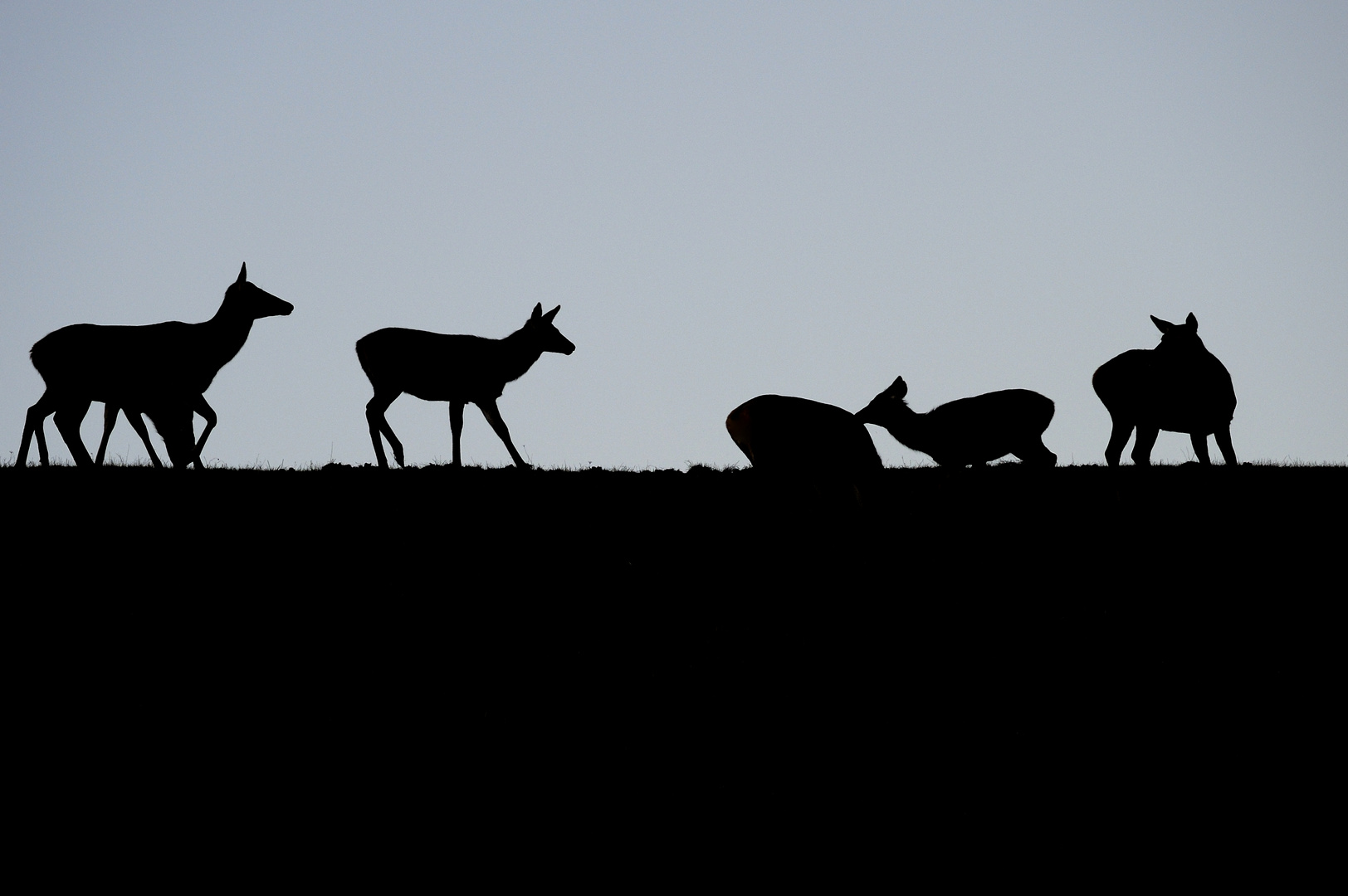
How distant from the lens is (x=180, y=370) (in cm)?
1382

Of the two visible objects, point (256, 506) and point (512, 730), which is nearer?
point (512, 730)

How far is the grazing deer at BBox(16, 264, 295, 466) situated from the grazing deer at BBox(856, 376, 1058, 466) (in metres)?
7.27

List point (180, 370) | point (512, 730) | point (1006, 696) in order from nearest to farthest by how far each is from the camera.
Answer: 1. point (512, 730)
2. point (1006, 696)
3. point (180, 370)

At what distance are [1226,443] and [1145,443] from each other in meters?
1.08

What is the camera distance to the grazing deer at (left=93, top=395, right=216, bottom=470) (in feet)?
44.5

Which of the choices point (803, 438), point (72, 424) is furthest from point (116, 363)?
point (803, 438)

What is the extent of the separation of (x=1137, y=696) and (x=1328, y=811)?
1540 millimetres

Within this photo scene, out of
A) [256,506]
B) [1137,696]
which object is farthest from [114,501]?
[1137,696]

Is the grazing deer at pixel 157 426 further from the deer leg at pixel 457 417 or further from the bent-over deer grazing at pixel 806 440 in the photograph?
the bent-over deer grazing at pixel 806 440

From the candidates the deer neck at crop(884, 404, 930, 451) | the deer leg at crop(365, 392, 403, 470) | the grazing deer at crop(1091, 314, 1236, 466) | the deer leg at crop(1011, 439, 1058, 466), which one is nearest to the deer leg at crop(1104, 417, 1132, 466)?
the grazing deer at crop(1091, 314, 1236, 466)

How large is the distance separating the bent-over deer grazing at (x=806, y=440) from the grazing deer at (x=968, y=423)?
0.73 meters

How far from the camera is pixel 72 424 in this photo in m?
13.4

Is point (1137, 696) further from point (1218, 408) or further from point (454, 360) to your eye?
point (454, 360)

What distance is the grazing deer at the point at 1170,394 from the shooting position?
49.2ft
